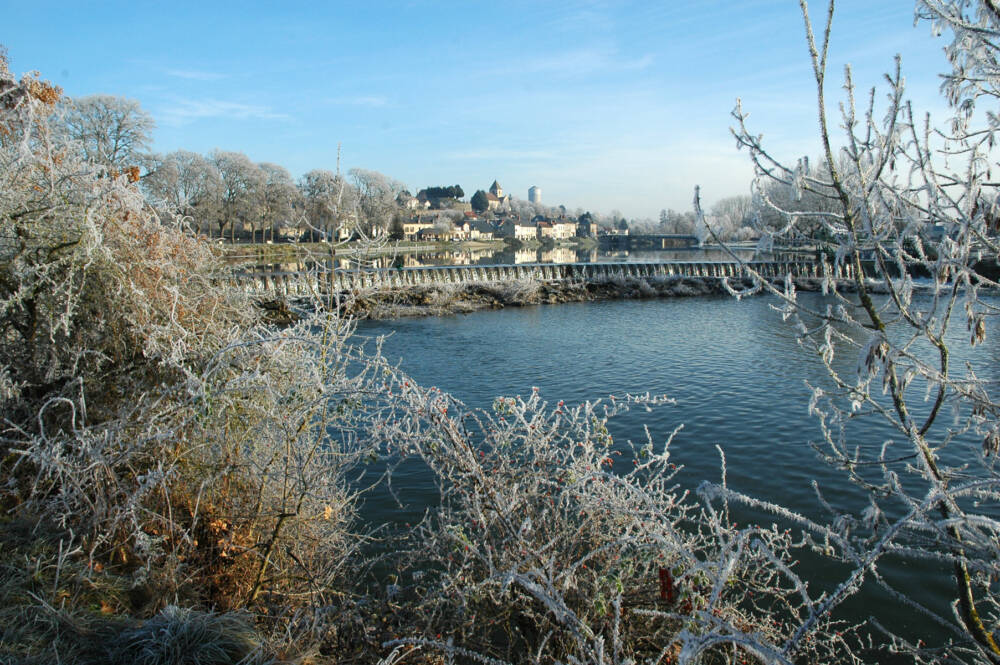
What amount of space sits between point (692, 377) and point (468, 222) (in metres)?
113

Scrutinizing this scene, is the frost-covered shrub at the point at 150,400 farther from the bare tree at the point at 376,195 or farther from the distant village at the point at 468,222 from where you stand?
the distant village at the point at 468,222

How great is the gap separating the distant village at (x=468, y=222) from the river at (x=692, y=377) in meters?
64.1

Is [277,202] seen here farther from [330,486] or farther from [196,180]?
[330,486]

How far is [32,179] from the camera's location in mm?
6766

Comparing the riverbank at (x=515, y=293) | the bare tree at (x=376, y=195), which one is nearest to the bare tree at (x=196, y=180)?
the bare tree at (x=376, y=195)

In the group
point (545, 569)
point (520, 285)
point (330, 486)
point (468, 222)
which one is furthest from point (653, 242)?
point (545, 569)

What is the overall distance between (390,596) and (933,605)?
19.3 ft

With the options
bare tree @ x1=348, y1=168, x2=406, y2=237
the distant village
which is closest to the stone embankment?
bare tree @ x1=348, y1=168, x2=406, y2=237

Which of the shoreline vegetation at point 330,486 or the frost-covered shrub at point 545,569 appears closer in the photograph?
the shoreline vegetation at point 330,486

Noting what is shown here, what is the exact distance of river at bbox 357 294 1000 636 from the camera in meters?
9.05

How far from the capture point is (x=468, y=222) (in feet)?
410

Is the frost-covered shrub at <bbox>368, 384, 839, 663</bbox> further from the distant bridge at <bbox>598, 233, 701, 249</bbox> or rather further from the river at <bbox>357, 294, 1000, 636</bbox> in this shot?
the distant bridge at <bbox>598, 233, 701, 249</bbox>

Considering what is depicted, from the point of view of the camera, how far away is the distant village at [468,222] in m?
109

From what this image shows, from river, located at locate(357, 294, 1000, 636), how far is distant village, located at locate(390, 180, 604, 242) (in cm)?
6408
